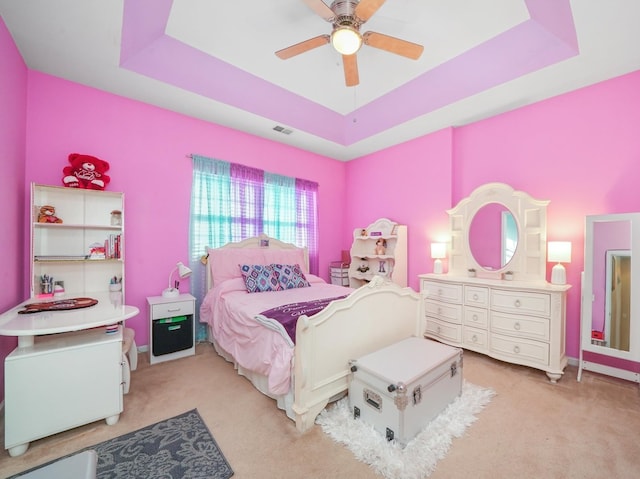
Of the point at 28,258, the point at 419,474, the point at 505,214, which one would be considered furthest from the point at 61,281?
the point at 505,214

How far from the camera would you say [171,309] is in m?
2.99

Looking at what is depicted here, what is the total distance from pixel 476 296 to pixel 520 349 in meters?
0.61

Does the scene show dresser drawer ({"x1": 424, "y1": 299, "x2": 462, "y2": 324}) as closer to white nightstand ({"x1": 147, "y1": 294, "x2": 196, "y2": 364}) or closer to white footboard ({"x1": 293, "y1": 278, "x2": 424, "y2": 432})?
white footboard ({"x1": 293, "y1": 278, "x2": 424, "y2": 432})

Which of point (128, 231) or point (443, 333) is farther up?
point (128, 231)

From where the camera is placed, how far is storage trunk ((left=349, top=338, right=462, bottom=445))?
5.67ft

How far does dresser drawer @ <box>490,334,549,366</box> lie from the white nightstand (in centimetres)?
327

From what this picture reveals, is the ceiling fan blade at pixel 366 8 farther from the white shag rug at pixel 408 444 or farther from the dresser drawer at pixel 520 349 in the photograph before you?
the dresser drawer at pixel 520 349

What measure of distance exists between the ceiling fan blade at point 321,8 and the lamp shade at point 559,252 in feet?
9.46

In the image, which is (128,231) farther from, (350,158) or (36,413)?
(350,158)

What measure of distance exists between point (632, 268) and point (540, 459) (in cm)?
184

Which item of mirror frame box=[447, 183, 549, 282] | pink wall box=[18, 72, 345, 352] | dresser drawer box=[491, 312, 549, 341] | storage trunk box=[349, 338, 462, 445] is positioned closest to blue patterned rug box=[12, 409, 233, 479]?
storage trunk box=[349, 338, 462, 445]

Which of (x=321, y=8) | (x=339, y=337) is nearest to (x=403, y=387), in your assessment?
(x=339, y=337)

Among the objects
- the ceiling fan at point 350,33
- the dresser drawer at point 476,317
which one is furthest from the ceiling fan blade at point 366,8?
the dresser drawer at point 476,317

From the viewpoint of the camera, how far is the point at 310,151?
15.5 ft
